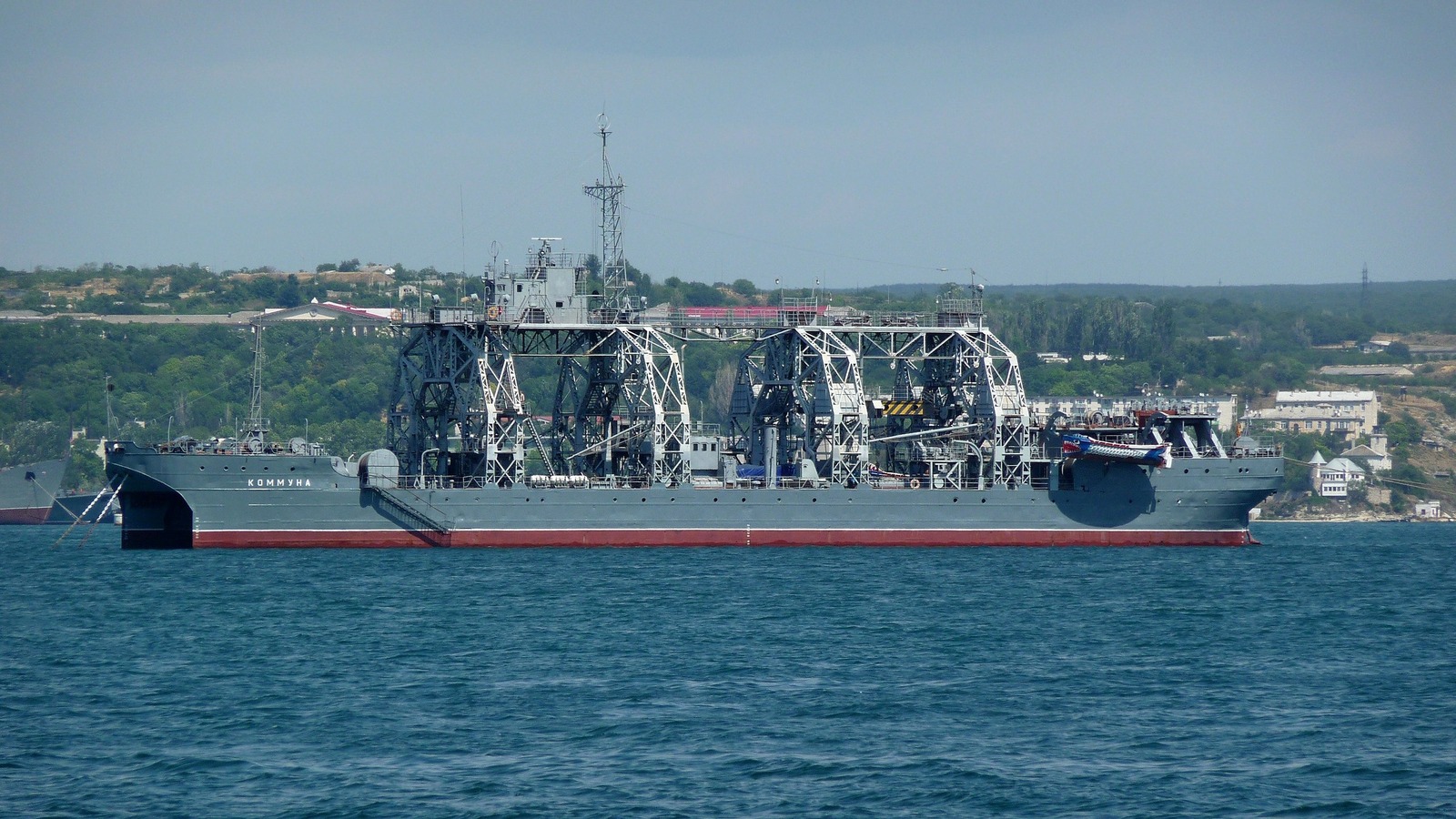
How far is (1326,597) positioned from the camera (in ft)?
188

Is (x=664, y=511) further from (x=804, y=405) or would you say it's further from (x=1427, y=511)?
(x=1427, y=511)

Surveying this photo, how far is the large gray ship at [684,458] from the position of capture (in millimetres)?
67125

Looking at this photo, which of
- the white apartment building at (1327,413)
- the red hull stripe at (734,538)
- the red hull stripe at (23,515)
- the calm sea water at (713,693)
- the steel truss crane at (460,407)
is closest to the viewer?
the calm sea water at (713,693)

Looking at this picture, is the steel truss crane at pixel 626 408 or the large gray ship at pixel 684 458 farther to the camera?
the steel truss crane at pixel 626 408

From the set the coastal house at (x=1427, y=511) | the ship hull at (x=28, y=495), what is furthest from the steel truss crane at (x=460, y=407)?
the coastal house at (x=1427, y=511)

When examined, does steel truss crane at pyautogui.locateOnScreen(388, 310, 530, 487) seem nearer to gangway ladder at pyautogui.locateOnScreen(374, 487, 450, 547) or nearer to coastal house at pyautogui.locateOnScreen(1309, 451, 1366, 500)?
gangway ladder at pyautogui.locateOnScreen(374, 487, 450, 547)

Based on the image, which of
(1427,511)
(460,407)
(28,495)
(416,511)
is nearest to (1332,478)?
(1427,511)

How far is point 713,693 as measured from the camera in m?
36.6

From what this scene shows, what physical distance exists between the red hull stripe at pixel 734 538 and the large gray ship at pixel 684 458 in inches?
3.1

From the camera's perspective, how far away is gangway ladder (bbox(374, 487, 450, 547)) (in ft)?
220

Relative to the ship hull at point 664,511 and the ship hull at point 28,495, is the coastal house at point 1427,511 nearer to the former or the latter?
the ship hull at point 664,511

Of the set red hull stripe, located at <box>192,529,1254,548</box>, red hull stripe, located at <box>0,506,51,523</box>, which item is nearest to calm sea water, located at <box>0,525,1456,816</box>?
red hull stripe, located at <box>192,529,1254,548</box>

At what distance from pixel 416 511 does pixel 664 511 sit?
31.3 ft

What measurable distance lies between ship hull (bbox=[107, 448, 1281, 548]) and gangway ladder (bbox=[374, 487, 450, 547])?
Answer: 3cm
